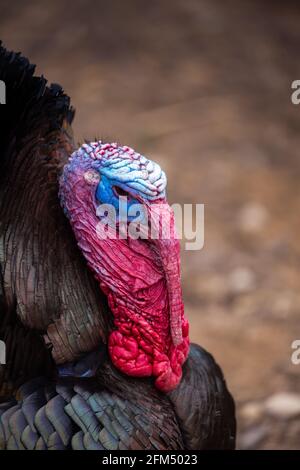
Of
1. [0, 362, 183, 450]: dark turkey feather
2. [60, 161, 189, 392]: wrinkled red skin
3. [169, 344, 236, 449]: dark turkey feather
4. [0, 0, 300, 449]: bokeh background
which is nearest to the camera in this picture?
[0, 362, 183, 450]: dark turkey feather

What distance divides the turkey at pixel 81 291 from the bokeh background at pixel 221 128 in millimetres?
1399

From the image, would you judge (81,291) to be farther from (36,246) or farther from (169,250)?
(169,250)

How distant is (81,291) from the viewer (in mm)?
2496

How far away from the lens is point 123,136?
581 cm

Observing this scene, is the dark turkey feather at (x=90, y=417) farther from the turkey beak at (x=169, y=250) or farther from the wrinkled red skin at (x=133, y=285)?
the turkey beak at (x=169, y=250)

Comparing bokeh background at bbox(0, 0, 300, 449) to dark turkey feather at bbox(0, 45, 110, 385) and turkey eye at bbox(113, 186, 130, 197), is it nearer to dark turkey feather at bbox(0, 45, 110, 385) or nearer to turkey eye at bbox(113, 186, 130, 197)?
dark turkey feather at bbox(0, 45, 110, 385)

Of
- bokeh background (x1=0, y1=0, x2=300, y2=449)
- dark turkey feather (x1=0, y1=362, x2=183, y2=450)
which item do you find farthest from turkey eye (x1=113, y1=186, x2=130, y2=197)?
bokeh background (x1=0, y1=0, x2=300, y2=449)

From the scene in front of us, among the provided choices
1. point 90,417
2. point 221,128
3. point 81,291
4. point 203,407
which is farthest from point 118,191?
point 221,128

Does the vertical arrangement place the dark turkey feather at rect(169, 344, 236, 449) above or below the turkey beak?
below

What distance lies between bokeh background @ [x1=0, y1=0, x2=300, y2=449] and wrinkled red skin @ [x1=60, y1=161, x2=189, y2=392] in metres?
1.37

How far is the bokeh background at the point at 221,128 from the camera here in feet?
14.4

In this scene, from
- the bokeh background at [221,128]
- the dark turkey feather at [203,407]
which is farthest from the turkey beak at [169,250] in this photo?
the bokeh background at [221,128]

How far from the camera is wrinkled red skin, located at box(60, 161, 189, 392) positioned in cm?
247
